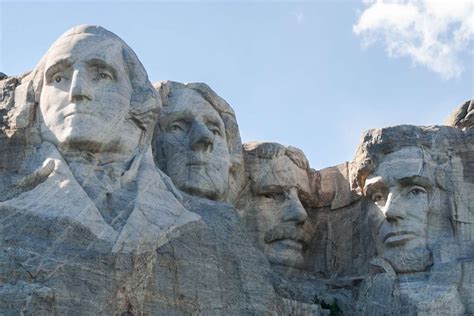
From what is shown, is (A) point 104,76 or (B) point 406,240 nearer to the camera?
(A) point 104,76

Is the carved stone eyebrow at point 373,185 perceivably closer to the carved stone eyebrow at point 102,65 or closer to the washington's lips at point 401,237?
the washington's lips at point 401,237

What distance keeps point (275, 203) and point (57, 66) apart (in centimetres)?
399

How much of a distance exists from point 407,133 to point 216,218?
3.18 m

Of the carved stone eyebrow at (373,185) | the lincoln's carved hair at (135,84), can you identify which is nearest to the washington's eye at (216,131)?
the lincoln's carved hair at (135,84)

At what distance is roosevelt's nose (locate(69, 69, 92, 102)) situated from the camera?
60.7 feet

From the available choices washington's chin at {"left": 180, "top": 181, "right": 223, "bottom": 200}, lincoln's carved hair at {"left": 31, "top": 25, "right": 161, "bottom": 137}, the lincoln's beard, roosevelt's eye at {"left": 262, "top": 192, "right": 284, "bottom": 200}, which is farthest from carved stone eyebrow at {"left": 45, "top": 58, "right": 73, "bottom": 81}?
the lincoln's beard

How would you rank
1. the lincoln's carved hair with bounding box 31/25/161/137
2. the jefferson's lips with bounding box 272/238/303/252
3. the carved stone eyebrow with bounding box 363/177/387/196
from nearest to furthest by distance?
the lincoln's carved hair with bounding box 31/25/161/137 < the carved stone eyebrow with bounding box 363/177/387/196 < the jefferson's lips with bounding box 272/238/303/252

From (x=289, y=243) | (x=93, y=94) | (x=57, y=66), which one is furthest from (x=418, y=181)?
(x=57, y=66)

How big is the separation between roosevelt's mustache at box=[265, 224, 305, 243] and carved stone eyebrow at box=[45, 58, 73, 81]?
12.7 feet

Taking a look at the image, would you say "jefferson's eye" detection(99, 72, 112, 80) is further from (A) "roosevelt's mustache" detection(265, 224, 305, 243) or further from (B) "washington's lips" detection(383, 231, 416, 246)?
(B) "washington's lips" detection(383, 231, 416, 246)

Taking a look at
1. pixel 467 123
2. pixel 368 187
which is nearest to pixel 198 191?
pixel 368 187

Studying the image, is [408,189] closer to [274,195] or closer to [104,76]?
[274,195]

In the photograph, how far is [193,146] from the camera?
20.0m

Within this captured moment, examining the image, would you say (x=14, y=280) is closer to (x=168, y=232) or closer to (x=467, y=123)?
(x=168, y=232)
